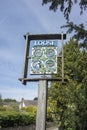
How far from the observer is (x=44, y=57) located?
21.6ft

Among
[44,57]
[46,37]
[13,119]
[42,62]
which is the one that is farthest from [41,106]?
[13,119]

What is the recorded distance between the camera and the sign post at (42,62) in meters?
6.20

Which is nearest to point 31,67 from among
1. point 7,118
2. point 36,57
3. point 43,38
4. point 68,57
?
point 36,57

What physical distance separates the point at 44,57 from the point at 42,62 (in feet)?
0.40

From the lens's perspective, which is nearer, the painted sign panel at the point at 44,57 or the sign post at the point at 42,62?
the sign post at the point at 42,62

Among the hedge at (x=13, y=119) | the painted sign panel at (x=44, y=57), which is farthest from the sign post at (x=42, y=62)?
the hedge at (x=13, y=119)

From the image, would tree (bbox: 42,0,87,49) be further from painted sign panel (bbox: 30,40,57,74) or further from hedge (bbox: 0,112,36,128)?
hedge (bbox: 0,112,36,128)

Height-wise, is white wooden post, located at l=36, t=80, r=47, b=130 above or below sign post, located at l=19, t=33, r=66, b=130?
below

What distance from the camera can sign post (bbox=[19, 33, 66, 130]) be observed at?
620 cm

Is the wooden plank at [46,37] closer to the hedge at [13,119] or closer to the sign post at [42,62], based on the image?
the sign post at [42,62]

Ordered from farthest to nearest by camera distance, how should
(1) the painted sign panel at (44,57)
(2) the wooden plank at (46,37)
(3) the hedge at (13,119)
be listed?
(3) the hedge at (13,119) → (2) the wooden plank at (46,37) → (1) the painted sign panel at (44,57)

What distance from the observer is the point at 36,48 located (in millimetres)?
6730

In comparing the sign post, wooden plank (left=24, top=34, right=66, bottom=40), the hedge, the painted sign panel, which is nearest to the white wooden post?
the sign post

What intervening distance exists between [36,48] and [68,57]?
521 inches
